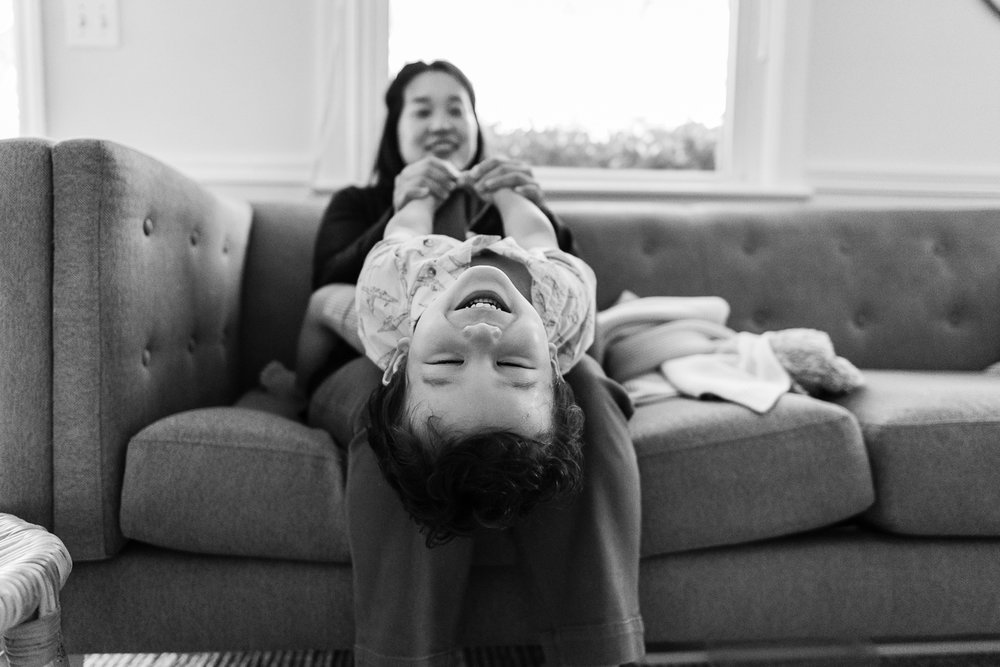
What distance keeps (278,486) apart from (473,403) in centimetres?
35

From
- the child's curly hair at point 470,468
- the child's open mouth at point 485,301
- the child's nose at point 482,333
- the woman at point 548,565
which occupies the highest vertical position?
the child's open mouth at point 485,301

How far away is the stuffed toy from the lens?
1.37 metres

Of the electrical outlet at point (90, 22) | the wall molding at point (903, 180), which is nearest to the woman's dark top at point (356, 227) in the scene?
the electrical outlet at point (90, 22)

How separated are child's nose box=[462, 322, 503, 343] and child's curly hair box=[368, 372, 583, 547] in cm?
11

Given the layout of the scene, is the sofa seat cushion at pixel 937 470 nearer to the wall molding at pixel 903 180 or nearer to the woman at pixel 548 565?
the woman at pixel 548 565

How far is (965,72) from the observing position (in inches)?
87.2

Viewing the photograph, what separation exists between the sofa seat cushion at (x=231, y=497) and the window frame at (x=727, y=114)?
1.14m

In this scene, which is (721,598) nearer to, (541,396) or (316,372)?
(541,396)

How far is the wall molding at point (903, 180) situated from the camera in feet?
7.18

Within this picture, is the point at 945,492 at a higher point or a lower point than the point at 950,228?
lower

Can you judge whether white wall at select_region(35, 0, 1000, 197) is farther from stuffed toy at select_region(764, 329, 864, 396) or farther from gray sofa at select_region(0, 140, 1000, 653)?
stuffed toy at select_region(764, 329, 864, 396)

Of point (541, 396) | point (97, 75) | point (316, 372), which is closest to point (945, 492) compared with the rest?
point (541, 396)

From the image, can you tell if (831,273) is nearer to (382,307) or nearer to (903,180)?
(903,180)

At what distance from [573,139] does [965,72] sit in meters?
1.17
